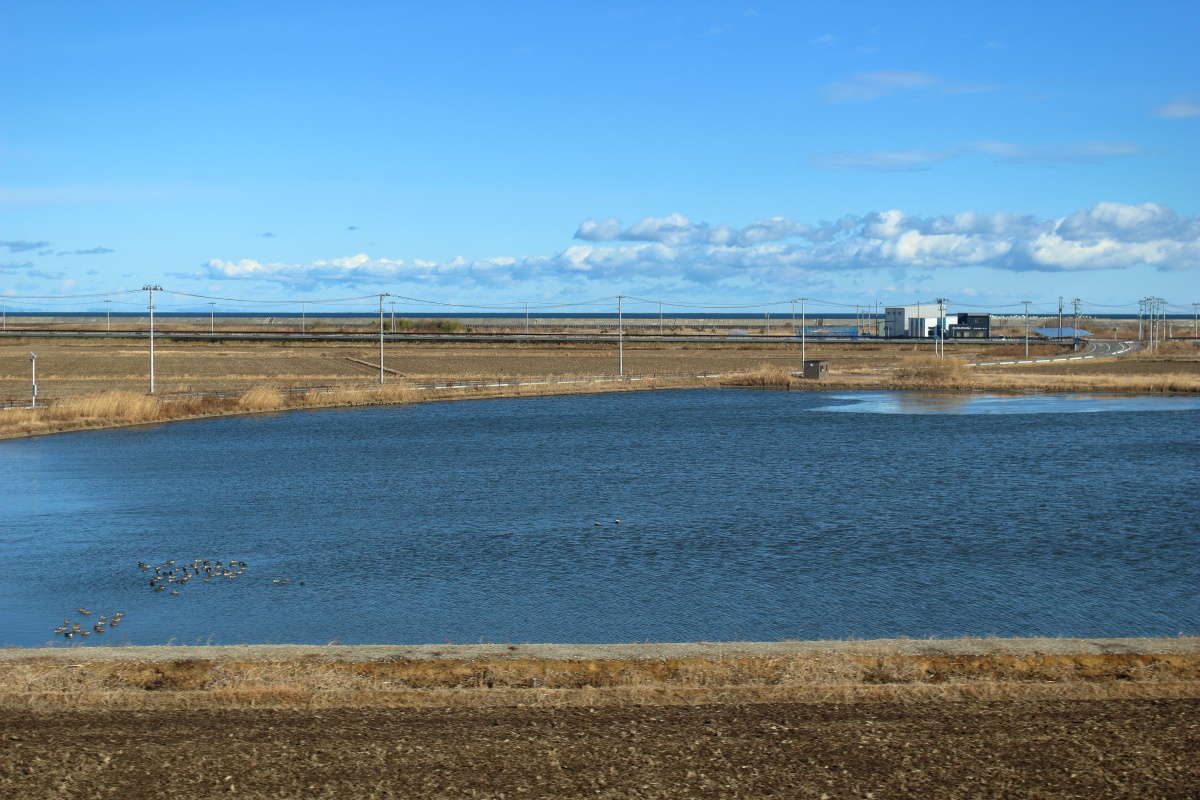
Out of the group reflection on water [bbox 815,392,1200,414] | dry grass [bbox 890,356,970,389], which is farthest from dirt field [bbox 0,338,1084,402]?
reflection on water [bbox 815,392,1200,414]

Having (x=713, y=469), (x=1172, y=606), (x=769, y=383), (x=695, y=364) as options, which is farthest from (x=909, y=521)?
(x=695, y=364)

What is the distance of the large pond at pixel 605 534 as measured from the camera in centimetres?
1752

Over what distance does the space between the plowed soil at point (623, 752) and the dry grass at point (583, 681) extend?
0.88 feet

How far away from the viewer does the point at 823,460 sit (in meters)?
39.7

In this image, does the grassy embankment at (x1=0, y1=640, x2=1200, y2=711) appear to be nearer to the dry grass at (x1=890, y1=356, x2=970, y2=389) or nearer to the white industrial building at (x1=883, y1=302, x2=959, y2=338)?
the dry grass at (x1=890, y1=356, x2=970, y2=389)

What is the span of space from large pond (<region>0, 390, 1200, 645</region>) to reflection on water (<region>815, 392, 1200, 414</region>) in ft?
46.4

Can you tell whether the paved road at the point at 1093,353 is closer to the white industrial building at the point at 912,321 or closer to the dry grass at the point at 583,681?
the white industrial building at the point at 912,321

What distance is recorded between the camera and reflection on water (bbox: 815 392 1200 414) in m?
62.5

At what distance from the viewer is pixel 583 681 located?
10680 millimetres

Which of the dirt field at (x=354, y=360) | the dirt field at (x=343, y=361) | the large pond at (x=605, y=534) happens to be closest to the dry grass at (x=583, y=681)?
the large pond at (x=605, y=534)

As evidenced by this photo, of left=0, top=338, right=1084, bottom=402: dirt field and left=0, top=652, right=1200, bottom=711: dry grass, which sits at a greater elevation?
left=0, top=338, right=1084, bottom=402: dirt field

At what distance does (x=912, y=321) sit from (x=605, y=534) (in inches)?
5738

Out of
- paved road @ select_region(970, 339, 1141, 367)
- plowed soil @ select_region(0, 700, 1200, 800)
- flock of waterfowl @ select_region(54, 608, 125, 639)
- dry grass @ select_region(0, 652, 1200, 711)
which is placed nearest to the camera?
plowed soil @ select_region(0, 700, 1200, 800)

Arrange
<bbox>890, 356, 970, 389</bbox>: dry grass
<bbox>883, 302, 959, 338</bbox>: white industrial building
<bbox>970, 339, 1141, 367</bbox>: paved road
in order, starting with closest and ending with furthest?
<bbox>890, 356, 970, 389</bbox>: dry grass → <bbox>970, 339, 1141, 367</bbox>: paved road → <bbox>883, 302, 959, 338</bbox>: white industrial building
